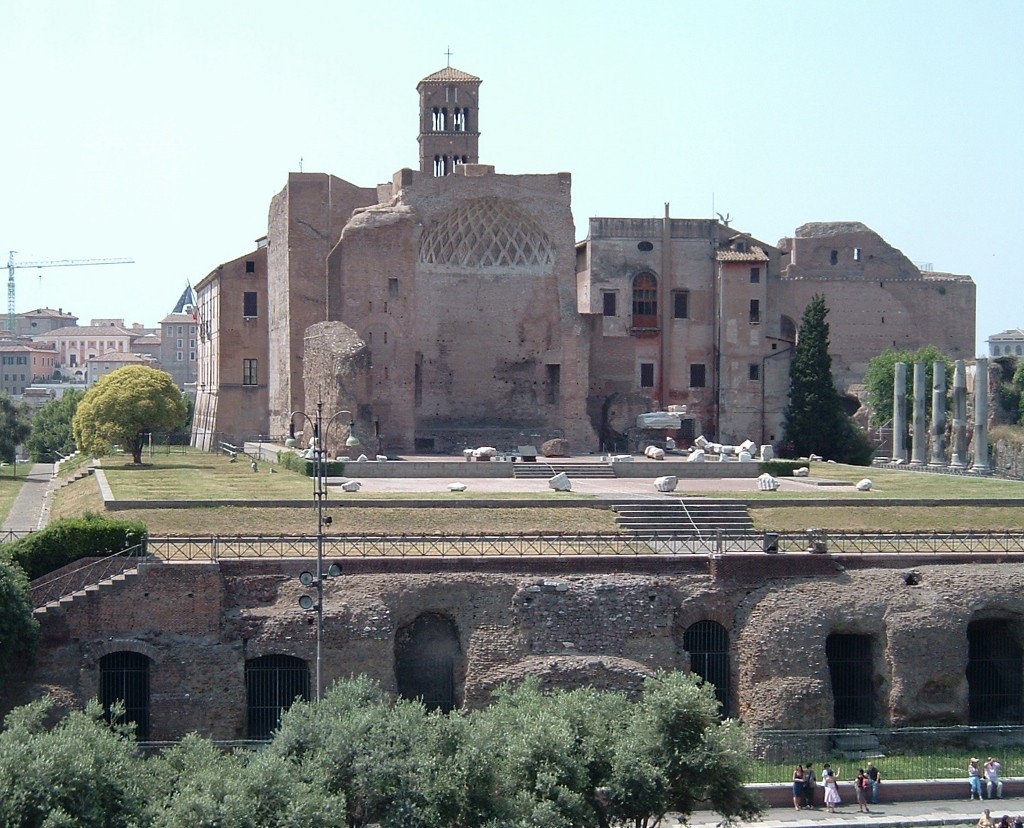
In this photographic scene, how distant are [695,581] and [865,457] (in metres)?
33.0

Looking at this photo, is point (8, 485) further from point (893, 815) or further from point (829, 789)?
point (893, 815)

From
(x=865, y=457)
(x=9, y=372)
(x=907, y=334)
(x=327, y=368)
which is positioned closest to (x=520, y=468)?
(x=327, y=368)

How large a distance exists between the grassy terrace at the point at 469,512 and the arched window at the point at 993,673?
4330 millimetres

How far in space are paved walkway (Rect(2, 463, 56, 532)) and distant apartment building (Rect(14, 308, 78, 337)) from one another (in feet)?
→ 446

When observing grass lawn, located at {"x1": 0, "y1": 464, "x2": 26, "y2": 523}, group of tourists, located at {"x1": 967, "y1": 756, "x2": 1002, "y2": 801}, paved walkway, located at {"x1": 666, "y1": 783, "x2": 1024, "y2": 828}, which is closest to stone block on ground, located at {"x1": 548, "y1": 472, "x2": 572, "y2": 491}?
grass lawn, located at {"x1": 0, "y1": 464, "x2": 26, "y2": 523}

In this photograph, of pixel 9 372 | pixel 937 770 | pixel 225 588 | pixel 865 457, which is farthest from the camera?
pixel 9 372

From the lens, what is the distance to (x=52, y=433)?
3356 inches

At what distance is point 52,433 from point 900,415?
48.1 m

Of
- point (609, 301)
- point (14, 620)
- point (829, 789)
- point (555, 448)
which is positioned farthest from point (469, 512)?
point (609, 301)

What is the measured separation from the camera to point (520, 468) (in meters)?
50.2

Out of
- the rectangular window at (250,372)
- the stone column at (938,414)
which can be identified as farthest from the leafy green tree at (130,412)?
the stone column at (938,414)

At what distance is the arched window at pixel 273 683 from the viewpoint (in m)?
32.2

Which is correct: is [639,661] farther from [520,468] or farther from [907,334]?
[907,334]

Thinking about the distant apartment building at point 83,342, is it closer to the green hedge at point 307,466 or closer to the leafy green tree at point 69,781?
the green hedge at point 307,466
